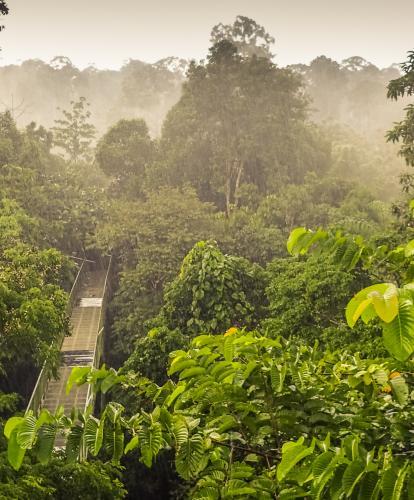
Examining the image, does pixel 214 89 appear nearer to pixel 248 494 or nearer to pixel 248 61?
pixel 248 61

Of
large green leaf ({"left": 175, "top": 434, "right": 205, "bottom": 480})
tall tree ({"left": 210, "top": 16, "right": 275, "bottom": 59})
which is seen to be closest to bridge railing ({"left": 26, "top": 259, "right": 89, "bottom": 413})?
large green leaf ({"left": 175, "top": 434, "right": 205, "bottom": 480})

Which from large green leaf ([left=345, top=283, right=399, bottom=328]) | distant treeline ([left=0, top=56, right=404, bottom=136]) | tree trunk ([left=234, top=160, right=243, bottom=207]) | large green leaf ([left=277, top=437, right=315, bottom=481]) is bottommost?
large green leaf ([left=277, top=437, right=315, bottom=481])

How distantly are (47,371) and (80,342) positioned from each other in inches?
192

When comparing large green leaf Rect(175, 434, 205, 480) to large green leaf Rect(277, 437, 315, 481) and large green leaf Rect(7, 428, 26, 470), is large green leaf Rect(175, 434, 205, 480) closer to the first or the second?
large green leaf Rect(277, 437, 315, 481)

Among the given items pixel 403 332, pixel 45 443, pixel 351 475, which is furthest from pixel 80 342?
pixel 403 332

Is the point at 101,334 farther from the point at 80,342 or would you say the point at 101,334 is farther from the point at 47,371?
the point at 47,371

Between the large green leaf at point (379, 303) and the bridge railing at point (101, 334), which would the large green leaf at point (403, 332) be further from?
the bridge railing at point (101, 334)

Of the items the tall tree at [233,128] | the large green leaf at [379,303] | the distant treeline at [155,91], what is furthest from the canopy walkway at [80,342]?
the distant treeline at [155,91]

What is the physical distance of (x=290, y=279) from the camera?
13.7 m

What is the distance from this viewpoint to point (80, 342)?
19219mm

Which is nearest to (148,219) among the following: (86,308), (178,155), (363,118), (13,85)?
(86,308)

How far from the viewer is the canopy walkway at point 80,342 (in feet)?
48.6

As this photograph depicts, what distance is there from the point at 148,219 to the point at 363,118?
45071mm

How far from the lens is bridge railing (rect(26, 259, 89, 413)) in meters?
13.1
